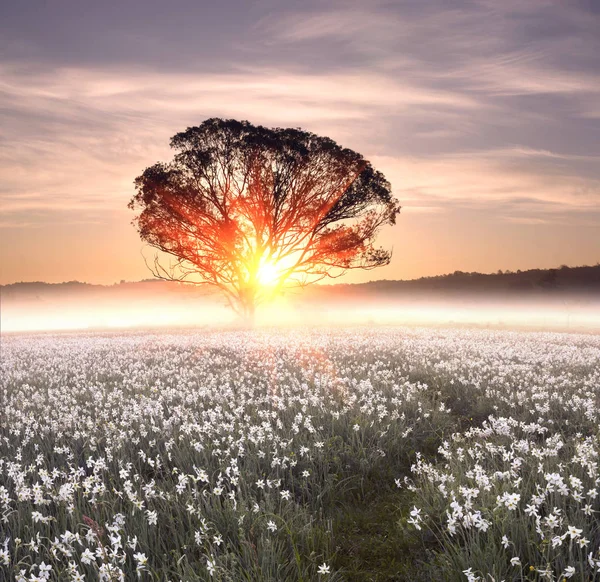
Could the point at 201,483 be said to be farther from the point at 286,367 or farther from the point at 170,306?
the point at 170,306

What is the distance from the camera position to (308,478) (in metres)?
5.51

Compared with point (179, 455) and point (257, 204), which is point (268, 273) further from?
point (179, 455)

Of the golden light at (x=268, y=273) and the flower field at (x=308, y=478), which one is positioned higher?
the golden light at (x=268, y=273)

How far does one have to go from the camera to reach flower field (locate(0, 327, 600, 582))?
3615 mm

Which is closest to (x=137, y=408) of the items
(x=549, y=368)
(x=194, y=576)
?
(x=194, y=576)

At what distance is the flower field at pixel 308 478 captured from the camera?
3.62 meters

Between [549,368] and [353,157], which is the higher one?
[353,157]

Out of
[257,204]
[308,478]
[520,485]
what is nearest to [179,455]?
[308,478]

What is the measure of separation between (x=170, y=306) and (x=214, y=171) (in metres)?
62.5

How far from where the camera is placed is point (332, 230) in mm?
36250

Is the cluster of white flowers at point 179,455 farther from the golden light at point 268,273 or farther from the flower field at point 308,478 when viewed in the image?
the golden light at point 268,273

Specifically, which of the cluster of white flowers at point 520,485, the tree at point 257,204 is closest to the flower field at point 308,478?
the cluster of white flowers at point 520,485

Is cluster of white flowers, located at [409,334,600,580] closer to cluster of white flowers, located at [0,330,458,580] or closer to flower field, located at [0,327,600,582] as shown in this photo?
flower field, located at [0,327,600,582]

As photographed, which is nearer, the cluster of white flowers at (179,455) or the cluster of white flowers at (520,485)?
the cluster of white flowers at (520,485)
